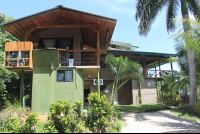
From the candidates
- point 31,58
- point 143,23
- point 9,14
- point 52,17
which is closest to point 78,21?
Result: point 52,17

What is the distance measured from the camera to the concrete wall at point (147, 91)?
60.6 feet

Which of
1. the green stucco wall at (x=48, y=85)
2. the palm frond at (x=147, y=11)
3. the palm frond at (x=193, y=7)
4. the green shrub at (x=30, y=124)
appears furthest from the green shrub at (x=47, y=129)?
the palm frond at (x=193, y=7)

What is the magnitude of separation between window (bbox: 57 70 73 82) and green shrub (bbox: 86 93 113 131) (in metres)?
2.61

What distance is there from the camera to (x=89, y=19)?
10617 millimetres

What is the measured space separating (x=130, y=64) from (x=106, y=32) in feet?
8.75

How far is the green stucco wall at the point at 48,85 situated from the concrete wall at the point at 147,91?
32.0ft

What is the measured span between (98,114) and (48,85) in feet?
12.3

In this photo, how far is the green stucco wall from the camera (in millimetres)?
9648

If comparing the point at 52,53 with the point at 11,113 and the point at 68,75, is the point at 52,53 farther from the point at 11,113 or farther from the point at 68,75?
the point at 11,113

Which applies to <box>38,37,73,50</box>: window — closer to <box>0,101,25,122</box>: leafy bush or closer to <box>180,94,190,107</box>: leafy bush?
<box>0,101,25,122</box>: leafy bush

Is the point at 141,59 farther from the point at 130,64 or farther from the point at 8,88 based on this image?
the point at 8,88

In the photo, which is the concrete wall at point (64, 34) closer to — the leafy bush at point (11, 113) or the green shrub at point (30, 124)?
the leafy bush at point (11, 113)

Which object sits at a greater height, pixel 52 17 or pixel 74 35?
pixel 52 17

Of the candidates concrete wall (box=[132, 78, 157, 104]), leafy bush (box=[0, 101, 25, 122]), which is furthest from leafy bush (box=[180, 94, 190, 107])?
leafy bush (box=[0, 101, 25, 122])
